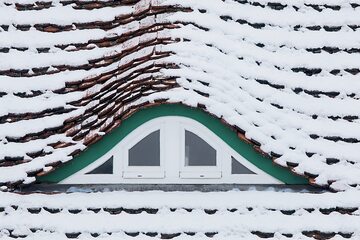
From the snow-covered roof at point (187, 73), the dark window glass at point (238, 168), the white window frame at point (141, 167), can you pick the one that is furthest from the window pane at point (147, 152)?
the dark window glass at point (238, 168)

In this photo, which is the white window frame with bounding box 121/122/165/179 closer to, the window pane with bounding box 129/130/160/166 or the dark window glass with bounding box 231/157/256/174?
the window pane with bounding box 129/130/160/166

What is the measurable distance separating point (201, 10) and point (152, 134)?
97 cm

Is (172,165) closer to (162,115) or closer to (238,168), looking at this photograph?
(162,115)

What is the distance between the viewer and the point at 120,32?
214 inches

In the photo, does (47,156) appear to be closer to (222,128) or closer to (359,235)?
(222,128)

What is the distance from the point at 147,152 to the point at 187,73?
63 cm

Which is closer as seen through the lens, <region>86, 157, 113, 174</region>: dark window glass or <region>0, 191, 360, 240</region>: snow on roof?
<region>0, 191, 360, 240</region>: snow on roof

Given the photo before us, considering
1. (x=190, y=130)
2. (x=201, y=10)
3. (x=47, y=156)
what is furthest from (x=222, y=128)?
(x=47, y=156)

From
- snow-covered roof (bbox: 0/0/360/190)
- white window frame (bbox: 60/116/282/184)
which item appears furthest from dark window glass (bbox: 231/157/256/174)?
snow-covered roof (bbox: 0/0/360/190)

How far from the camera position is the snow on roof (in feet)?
16.7

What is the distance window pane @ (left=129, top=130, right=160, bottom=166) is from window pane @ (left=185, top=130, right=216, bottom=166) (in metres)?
0.21

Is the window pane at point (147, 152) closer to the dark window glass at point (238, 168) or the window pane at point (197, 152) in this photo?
the window pane at point (197, 152)

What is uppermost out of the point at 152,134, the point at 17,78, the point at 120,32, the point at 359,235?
the point at 120,32

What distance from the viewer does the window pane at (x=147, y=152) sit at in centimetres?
526
